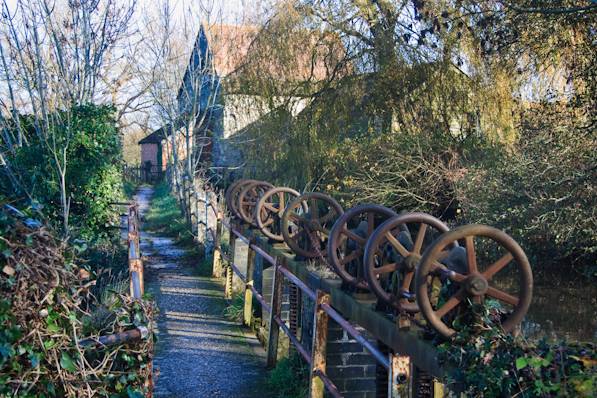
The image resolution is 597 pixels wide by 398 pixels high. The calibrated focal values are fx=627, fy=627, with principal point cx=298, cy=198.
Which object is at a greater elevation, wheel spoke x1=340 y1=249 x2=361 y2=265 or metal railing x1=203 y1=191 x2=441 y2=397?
wheel spoke x1=340 y1=249 x2=361 y2=265

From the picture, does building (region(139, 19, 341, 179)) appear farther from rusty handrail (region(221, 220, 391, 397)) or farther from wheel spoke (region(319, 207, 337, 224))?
wheel spoke (region(319, 207, 337, 224))

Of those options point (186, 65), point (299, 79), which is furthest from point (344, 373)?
point (186, 65)

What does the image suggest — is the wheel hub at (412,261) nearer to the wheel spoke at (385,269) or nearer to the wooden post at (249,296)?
the wheel spoke at (385,269)

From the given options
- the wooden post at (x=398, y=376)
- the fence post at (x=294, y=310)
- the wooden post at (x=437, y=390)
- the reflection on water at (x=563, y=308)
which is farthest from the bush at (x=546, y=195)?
the wooden post at (x=398, y=376)

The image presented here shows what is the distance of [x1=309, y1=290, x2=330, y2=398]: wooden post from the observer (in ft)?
14.7

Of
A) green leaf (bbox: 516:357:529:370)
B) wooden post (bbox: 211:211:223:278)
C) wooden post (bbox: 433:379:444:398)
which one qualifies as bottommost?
wooden post (bbox: 211:211:223:278)

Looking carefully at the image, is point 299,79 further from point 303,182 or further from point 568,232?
point 568,232

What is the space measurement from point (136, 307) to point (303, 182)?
10368 millimetres

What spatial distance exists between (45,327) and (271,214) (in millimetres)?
5835

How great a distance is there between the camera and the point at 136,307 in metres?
3.17

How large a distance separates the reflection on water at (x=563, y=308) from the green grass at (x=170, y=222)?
23.1 ft

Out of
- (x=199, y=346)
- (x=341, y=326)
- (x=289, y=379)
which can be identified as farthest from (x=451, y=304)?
(x=199, y=346)

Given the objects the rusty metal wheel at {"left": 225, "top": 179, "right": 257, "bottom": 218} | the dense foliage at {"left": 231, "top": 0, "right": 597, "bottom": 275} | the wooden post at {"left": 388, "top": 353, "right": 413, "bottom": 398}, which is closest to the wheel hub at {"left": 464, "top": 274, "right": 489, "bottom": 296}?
the wooden post at {"left": 388, "top": 353, "right": 413, "bottom": 398}

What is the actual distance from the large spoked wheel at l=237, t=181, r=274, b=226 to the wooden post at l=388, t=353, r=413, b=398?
20.0ft
